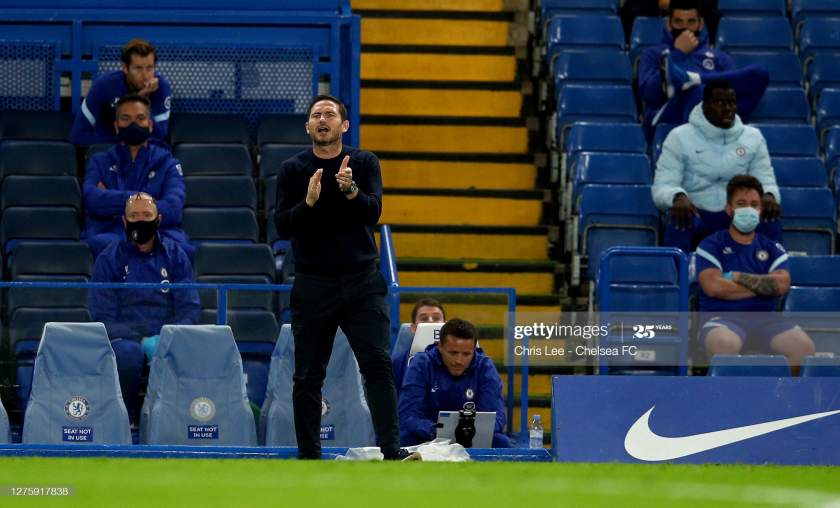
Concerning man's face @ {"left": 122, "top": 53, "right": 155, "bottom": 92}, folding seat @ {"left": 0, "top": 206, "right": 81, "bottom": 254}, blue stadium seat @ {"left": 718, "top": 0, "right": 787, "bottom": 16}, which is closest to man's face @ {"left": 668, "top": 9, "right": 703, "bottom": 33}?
blue stadium seat @ {"left": 718, "top": 0, "right": 787, "bottom": 16}

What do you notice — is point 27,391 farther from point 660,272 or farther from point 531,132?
point 531,132

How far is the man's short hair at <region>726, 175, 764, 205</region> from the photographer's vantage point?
11.5 m

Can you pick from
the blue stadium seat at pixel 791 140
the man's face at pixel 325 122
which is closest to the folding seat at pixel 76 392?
the man's face at pixel 325 122

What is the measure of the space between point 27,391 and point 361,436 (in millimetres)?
2030

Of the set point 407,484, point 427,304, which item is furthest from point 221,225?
point 407,484

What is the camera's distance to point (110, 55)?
12.9 meters

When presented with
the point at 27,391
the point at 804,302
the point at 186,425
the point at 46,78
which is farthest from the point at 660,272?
the point at 46,78

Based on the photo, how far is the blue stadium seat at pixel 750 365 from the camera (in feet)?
33.3

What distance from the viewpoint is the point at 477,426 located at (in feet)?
31.9

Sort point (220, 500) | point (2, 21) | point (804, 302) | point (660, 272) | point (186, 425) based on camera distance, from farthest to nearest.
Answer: point (2, 21)
point (804, 302)
point (660, 272)
point (186, 425)
point (220, 500)

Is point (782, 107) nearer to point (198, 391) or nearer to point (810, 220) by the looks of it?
point (810, 220)

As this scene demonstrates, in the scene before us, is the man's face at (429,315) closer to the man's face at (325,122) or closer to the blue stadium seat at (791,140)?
the man's face at (325,122)

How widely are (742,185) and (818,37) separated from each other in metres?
3.52

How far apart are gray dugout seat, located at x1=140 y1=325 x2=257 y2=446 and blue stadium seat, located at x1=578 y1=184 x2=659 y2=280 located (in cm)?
324
